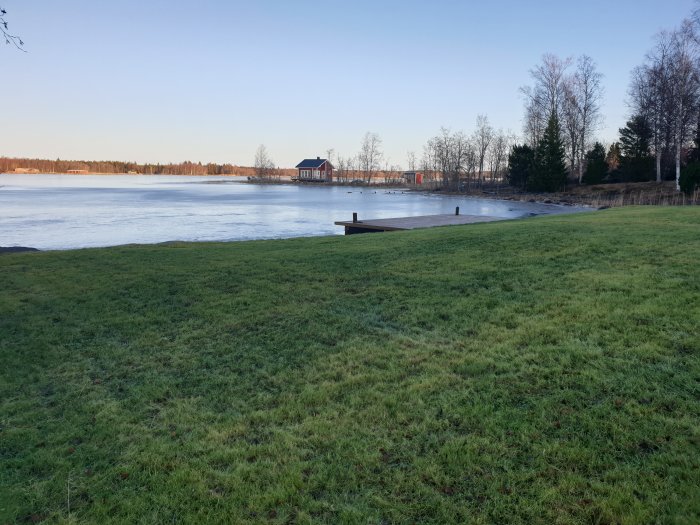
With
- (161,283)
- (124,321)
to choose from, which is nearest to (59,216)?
(161,283)

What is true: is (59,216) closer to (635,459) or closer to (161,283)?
(161,283)

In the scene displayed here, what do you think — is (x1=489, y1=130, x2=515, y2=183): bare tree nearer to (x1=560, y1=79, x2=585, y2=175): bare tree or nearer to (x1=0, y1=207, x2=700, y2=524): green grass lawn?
(x1=560, y1=79, x2=585, y2=175): bare tree

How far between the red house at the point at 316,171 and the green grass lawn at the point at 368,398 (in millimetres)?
110674

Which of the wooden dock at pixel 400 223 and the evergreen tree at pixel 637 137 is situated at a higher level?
the evergreen tree at pixel 637 137

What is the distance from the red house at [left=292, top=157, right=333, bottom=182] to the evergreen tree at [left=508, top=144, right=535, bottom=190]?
63468mm

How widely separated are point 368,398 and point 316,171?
115761 millimetres

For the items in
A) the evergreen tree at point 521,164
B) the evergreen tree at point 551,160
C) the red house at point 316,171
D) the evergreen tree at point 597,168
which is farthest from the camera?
the red house at point 316,171

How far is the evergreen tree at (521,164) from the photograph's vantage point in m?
53.7

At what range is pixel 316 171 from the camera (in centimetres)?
11700

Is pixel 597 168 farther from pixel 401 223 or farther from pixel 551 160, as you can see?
pixel 401 223

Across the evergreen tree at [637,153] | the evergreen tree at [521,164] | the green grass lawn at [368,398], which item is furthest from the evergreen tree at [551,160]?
the green grass lawn at [368,398]

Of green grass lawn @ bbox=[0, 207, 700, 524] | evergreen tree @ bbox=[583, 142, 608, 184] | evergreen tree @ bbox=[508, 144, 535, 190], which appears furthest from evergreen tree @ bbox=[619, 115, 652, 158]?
green grass lawn @ bbox=[0, 207, 700, 524]

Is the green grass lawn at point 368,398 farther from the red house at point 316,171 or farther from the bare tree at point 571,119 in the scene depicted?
the red house at point 316,171

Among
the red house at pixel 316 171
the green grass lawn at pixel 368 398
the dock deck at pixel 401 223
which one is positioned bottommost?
the green grass lawn at pixel 368 398
